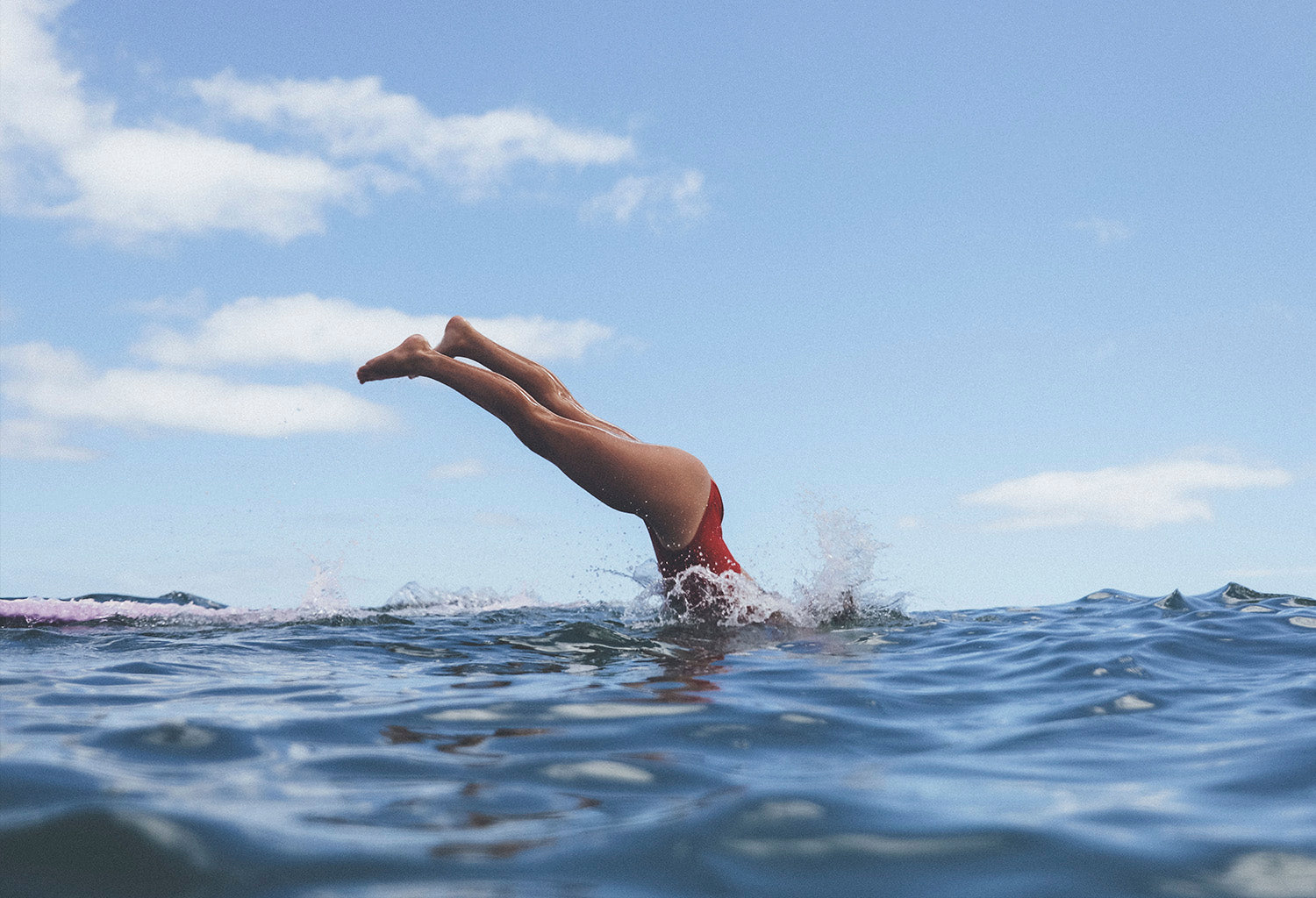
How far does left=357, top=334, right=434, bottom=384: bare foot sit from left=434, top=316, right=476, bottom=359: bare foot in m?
0.44

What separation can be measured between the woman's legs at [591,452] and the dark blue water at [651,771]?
88 cm

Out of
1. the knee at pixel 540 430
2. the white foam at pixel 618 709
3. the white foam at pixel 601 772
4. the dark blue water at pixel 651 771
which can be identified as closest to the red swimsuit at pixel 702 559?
the dark blue water at pixel 651 771

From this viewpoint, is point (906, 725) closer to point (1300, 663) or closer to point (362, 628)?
point (1300, 663)

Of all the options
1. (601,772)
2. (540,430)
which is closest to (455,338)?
(540,430)

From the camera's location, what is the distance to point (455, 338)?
6969 millimetres

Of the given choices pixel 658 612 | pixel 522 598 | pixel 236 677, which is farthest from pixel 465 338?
pixel 522 598

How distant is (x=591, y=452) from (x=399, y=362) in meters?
1.63

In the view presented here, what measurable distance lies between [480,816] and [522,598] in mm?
7570

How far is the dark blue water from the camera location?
206cm

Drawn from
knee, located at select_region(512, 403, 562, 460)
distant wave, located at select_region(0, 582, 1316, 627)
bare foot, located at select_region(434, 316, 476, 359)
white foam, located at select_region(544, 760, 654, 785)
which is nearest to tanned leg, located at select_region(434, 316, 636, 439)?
bare foot, located at select_region(434, 316, 476, 359)

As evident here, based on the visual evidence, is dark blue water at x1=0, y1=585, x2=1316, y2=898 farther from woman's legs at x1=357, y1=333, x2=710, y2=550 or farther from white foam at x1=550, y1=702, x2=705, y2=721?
woman's legs at x1=357, y1=333, x2=710, y2=550

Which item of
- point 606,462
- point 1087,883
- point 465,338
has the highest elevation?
point 465,338

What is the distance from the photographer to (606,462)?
5.65 metres

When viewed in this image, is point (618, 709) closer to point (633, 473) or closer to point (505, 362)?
point (633, 473)
